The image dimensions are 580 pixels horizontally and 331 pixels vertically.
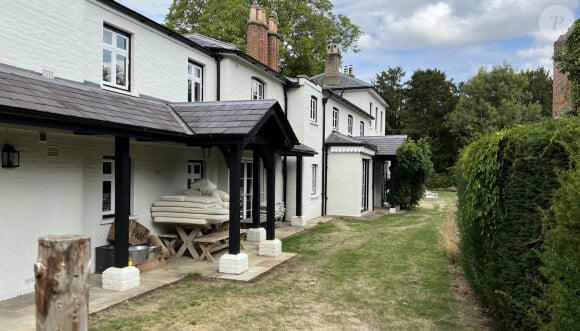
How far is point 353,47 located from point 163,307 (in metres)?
34.0

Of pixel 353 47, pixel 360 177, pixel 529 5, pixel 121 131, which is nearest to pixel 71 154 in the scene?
pixel 121 131

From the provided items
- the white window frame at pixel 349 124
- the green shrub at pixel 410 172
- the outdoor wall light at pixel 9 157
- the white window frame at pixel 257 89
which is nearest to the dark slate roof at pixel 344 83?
the white window frame at pixel 349 124

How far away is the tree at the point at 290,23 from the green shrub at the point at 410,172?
12.3 metres

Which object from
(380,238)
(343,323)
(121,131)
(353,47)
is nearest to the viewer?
(343,323)

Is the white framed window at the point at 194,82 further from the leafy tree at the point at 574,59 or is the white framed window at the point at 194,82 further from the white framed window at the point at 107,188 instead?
the leafy tree at the point at 574,59

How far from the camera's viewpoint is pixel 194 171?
11.8 m

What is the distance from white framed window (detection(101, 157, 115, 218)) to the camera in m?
8.69

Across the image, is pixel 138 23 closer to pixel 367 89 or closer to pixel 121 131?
pixel 121 131

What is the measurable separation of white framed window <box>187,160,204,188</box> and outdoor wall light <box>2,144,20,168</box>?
16.5 ft

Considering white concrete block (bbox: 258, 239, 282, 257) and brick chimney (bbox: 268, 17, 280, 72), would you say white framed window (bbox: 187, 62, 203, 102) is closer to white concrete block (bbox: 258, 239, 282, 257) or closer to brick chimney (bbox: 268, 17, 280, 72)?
white concrete block (bbox: 258, 239, 282, 257)

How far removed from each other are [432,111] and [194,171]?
42.2 meters

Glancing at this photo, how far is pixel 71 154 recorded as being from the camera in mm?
7738

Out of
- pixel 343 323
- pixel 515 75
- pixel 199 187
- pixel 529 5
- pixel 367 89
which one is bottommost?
pixel 343 323

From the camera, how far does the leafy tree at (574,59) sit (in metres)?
7.13
